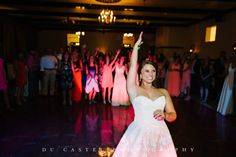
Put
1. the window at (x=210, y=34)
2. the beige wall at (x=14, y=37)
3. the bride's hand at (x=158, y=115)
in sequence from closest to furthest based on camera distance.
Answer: the bride's hand at (x=158, y=115) → the window at (x=210, y=34) → the beige wall at (x=14, y=37)

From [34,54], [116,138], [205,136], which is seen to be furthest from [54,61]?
[205,136]

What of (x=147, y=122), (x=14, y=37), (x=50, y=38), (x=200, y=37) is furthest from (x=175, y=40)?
(x=147, y=122)

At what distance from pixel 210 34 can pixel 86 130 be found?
807cm

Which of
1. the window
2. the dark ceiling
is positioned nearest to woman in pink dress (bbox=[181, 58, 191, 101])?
the dark ceiling

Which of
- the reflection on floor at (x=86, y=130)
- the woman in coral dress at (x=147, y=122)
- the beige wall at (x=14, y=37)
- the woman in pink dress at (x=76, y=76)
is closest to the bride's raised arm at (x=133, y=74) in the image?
the woman in coral dress at (x=147, y=122)

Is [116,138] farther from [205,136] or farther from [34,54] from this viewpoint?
[34,54]

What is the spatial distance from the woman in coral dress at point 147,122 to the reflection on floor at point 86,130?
77.0 inches

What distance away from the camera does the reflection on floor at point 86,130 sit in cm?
409

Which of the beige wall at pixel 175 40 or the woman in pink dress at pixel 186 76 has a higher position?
the beige wall at pixel 175 40

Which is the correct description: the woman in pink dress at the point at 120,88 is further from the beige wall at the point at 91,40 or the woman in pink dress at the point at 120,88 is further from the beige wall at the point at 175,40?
the beige wall at the point at 91,40

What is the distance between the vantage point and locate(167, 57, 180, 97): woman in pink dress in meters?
9.20

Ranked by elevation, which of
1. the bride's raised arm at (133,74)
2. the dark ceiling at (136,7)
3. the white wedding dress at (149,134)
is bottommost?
the white wedding dress at (149,134)

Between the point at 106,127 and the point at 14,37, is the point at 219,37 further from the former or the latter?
the point at 14,37

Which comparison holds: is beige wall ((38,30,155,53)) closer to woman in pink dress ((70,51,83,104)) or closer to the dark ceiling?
the dark ceiling
